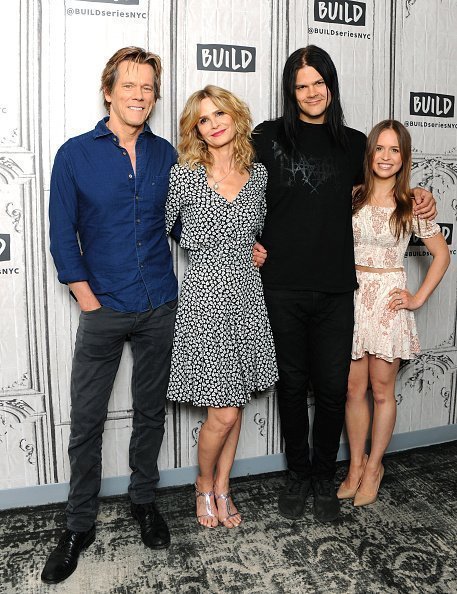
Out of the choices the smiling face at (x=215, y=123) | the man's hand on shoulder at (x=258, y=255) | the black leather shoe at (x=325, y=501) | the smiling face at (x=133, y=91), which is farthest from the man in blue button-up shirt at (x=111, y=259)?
the black leather shoe at (x=325, y=501)

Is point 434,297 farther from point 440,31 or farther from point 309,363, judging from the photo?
point 440,31

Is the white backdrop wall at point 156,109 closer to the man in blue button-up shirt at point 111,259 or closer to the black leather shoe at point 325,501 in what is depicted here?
the man in blue button-up shirt at point 111,259

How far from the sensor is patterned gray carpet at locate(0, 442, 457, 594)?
6.97 ft

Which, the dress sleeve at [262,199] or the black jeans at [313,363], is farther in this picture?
the black jeans at [313,363]

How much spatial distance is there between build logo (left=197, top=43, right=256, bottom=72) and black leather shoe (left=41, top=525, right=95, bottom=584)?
75.5 inches

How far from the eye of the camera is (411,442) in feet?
10.6

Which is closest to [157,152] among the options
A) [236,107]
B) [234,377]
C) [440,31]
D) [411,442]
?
[236,107]

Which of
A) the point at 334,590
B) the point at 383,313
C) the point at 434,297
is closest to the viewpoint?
the point at 334,590

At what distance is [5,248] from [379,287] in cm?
153

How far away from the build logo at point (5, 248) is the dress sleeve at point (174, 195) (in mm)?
660

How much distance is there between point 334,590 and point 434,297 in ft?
5.33

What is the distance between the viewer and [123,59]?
84.9 inches

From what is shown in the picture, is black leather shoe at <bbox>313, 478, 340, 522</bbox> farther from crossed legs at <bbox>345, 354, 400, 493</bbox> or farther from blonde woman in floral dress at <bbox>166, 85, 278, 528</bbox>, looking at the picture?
blonde woman in floral dress at <bbox>166, 85, 278, 528</bbox>

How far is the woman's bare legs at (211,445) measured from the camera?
2.38m
